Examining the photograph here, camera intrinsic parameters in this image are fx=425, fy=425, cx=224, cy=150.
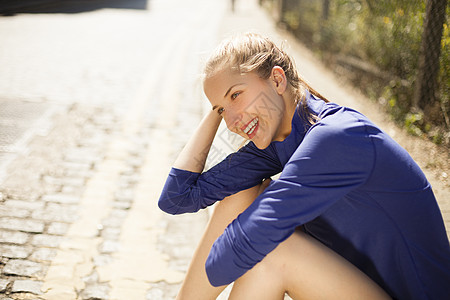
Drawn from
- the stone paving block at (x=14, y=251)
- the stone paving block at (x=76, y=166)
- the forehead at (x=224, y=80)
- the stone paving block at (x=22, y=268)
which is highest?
the forehead at (x=224, y=80)

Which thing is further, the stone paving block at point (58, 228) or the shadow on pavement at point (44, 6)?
the shadow on pavement at point (44, 6)

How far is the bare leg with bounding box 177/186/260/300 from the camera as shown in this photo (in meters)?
2.06

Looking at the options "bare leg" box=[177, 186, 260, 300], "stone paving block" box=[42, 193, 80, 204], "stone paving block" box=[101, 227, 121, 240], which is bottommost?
"stone paving block" box=[42, 193, 80, 204]

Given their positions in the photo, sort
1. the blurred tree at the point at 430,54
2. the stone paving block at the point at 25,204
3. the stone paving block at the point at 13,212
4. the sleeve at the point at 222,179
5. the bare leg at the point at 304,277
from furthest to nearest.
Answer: the blurred tree at the point at 430,54, the stone paving block at the point at 25,204, the stone paving block at the point at 13,212, the sleeve at the point at 222,179, the bare leg at the point at 304,277

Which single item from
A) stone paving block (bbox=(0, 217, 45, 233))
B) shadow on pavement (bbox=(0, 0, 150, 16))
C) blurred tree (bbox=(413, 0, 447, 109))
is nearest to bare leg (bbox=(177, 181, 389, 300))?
stone paving block (bbox=(0, 217, 45, 233))

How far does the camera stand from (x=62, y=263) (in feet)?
8.96

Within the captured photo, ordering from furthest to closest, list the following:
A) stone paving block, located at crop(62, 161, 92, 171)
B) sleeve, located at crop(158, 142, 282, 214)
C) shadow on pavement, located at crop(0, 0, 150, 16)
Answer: shadow on pavement, located at crop(0, 0, 150, 16) → stone paving block, located at crop(62, 161, 92, 171) → sleeve, located at crop(158, 142, 282, 214)

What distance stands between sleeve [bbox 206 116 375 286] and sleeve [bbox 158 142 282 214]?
24.3 inches

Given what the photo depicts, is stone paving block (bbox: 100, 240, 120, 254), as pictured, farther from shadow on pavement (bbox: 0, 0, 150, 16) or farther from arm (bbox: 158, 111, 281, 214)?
shadow on pavement (bbox: 0, 0, 150, 16)

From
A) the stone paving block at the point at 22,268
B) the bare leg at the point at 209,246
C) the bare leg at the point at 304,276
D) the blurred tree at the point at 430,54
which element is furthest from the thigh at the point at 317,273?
the blurred tree at the point at 430,54

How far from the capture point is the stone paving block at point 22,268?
2.59m

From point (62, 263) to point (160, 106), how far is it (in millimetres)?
A: 3550

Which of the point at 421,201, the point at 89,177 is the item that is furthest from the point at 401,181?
the point at 89,177

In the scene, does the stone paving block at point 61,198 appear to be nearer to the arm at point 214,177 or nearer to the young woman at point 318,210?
the arm at point 214,177
